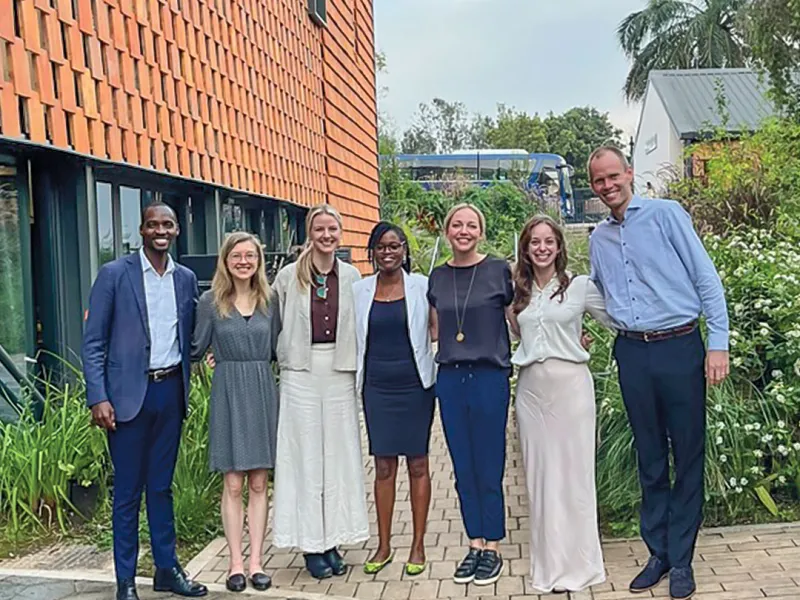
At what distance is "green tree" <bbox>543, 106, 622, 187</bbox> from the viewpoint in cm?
6612

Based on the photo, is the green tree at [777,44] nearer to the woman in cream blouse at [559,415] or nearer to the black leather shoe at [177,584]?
the woman in cream blouse at [559,415]

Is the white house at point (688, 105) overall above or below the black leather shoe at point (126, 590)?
above

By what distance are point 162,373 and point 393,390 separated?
109cm

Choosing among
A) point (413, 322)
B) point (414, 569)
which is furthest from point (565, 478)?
point (413, 322)

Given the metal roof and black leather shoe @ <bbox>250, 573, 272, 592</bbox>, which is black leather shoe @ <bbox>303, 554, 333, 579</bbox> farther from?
the metal roof

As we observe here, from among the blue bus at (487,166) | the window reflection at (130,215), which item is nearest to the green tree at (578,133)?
the blue bus at (487,166)

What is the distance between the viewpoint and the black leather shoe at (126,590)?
4.11 m

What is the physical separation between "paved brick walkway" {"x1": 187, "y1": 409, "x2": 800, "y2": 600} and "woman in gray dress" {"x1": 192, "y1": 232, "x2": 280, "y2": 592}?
0.32m

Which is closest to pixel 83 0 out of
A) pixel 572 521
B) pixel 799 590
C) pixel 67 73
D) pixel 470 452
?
pixel 67 73

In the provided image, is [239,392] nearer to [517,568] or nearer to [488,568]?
[488,568]

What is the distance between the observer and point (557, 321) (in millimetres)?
4234

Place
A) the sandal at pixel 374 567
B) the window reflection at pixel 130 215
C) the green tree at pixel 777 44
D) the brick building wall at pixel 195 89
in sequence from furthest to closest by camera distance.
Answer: the green tree at pixel 777 44, the window reflection at pixel 130 215, the brick building wall at pixel 195 89, the sandal at pixel 374 567

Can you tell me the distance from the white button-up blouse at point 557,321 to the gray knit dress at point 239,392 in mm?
1250

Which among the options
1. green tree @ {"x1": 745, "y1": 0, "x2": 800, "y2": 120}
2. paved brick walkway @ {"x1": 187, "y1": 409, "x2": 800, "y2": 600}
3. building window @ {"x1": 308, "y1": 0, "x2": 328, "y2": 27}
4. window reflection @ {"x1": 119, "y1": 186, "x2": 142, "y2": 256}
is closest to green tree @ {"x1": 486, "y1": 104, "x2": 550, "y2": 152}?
green tree @ {"x1": 745, "y1": 0, "x2": 800, "y2": 120}
